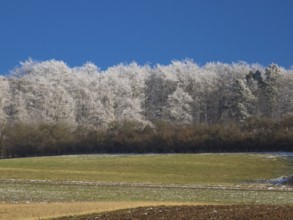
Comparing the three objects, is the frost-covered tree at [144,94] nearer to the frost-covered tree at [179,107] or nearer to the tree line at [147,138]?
the frost-covered tree at [179,107]

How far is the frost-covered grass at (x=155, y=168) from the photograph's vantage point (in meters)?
53.6

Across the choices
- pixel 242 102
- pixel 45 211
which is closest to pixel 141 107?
pixel 242 102

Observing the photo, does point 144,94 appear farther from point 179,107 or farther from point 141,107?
point 179,107

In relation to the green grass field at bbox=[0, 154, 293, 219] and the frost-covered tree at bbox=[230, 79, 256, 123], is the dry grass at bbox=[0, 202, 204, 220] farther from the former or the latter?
the frost-covered tree at bbox=[230, 79, 256, 123]

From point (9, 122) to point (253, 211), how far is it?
3406 inches

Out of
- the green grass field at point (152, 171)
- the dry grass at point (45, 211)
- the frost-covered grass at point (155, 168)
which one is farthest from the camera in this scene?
the frost-covered grass at point (155, 168)

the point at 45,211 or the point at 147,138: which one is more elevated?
the point at 147,138

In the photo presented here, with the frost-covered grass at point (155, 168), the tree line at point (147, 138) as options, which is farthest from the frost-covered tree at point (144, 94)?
the frost-covered grass at point (155, 168)

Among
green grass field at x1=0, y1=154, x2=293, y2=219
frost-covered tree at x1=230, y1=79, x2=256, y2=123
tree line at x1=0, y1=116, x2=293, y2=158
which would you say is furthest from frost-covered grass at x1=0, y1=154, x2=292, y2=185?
frost-covered tree at x1=230, y1=79, x2=256, y2=123

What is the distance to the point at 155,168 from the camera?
6450 centimetres

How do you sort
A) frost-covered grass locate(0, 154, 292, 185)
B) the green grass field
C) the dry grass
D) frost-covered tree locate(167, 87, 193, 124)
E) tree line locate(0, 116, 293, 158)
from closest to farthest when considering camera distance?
Answer: the dry grass, the green grass field, frost-covered grass locate(0, 154, 292, 185), tree line locate(0, 116, 293, 158), frost-covered tree locate(167, 87, 193, 124)

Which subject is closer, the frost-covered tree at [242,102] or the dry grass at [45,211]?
the dry grass at [45,211]

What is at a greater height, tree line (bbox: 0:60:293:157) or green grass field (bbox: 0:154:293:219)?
tree line (bbox: 0:60:293:157)

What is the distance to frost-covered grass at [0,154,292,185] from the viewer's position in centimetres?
5356
